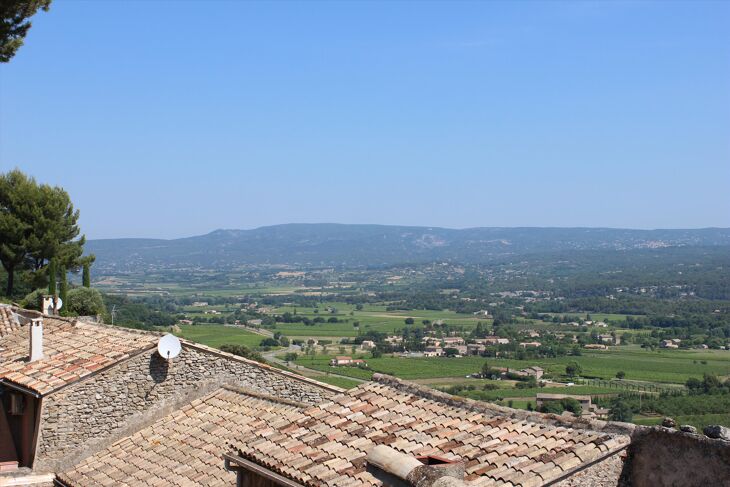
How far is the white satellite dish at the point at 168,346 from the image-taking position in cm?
1273

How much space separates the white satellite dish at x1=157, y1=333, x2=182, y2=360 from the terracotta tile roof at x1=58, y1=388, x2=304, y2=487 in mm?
1044

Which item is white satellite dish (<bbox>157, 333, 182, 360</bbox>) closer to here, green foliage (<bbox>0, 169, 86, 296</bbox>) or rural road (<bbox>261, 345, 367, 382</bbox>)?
green foliage (<bbox>0, 169, 86, 296</bbox>)

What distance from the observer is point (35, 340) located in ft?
44.2

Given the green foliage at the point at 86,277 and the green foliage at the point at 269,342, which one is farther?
the green foliage at the point at 269,342

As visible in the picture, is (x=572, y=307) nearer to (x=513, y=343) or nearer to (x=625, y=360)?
(x=513, y=343)

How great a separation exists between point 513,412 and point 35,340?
926 cm

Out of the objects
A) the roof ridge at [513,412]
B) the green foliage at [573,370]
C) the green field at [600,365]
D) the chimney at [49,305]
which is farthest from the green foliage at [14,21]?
the green foliage at [573,370]

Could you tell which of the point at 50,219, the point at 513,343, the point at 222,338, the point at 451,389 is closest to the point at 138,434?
the point at 50,219

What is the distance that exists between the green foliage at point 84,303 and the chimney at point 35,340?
13756 millimetres

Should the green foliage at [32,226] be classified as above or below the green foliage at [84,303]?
above

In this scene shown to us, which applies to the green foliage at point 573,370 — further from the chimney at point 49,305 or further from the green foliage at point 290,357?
the chimney at point 49,305

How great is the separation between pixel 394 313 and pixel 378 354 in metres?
62.4

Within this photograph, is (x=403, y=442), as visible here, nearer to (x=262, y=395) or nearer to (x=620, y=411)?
(x=262, y=395)

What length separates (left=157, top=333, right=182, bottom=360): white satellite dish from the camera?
12.7m
